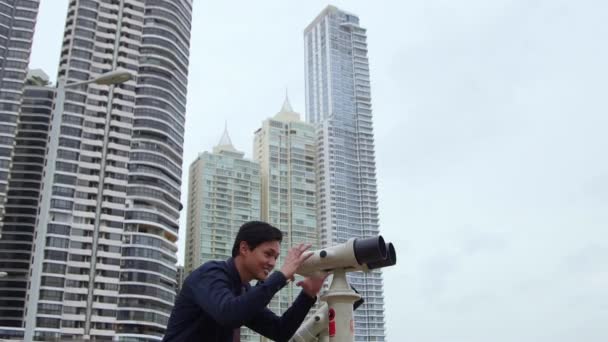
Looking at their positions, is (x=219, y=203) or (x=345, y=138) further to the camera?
(x=345, y=138)

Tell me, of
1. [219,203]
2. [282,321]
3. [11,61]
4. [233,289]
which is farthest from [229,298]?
[219,203]

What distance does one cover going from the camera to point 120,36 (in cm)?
6122

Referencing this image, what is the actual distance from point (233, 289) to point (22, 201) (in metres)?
58.9

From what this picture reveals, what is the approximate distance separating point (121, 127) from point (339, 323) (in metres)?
57.5

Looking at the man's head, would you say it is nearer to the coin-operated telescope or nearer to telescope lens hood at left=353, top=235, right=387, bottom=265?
the coin-operated telescope

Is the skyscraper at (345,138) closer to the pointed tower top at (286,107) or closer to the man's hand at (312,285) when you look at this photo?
the pointed tower top at (286,107)

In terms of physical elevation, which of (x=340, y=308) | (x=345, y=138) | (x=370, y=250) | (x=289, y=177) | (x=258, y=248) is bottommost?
(x=340, y=308)

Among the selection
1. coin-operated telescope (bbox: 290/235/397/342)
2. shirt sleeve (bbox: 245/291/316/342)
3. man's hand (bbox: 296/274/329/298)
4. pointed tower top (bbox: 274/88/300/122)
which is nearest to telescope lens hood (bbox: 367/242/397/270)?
coin-operated telescope (bbox: 290/235/397/342)

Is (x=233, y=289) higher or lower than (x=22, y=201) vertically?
lower

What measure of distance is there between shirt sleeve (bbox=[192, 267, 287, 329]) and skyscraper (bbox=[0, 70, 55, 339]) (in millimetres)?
52627

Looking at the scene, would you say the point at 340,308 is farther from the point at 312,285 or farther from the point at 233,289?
the point at 233,289

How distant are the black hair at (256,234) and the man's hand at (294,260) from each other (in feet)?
0.27

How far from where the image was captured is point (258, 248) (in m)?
2.25

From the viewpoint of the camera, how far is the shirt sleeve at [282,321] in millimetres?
2578
